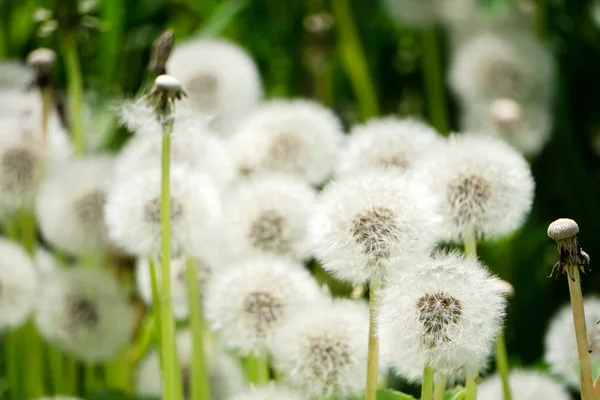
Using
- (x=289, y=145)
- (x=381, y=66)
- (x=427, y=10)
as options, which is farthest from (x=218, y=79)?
(x=381, y=66)

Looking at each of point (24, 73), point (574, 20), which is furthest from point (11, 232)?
point (574, 20)

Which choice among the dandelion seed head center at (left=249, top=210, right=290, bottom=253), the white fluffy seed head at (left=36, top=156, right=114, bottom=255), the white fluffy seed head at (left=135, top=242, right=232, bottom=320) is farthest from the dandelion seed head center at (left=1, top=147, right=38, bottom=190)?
the dandelion seed head center at (left=249, top=210, right=290, bottom=253)

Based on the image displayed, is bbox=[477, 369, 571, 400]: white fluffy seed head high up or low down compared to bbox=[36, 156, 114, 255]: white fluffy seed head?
down

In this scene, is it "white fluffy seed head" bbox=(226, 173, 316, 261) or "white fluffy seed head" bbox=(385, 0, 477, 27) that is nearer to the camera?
"white fluffy seed head" bbox=(226, 173, 316, 261)

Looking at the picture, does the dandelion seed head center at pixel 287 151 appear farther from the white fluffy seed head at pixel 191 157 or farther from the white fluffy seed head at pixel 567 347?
the white fluffy seed head at pixel 567 347

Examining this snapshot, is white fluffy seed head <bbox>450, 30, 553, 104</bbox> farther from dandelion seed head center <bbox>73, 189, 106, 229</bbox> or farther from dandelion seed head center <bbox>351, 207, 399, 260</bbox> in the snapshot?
dandelion seed head center <bbox>351, 207, 399, 260</bbox>

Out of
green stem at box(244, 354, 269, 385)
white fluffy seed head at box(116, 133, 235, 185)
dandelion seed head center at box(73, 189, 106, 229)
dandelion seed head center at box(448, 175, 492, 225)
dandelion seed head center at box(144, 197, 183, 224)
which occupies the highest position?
white fluffy seed head at box(116, 133, 235, 185)

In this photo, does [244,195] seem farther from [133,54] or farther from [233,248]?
[133,54]
